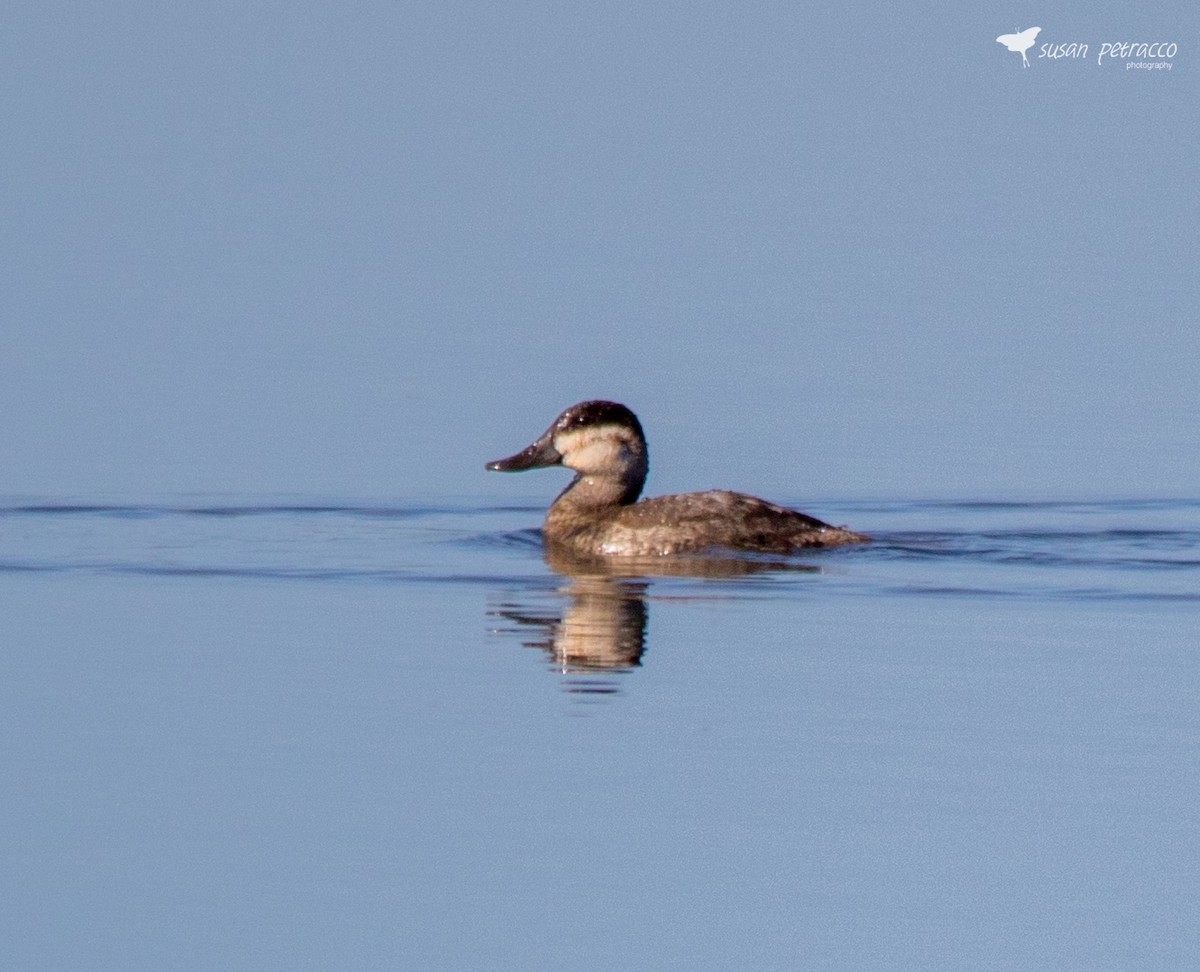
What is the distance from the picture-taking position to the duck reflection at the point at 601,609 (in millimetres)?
9711

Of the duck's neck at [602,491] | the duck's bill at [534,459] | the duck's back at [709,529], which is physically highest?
the duck's bill at [534,459]

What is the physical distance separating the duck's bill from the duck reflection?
33.3 inches

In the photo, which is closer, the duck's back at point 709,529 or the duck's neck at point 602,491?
the duck's back at point 709,529

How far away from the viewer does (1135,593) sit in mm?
11477

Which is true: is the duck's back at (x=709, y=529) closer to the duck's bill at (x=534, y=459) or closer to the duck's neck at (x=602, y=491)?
the duck's neck at (x=602, y=491)

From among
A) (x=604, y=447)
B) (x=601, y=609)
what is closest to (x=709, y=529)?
(x=604, y=447)

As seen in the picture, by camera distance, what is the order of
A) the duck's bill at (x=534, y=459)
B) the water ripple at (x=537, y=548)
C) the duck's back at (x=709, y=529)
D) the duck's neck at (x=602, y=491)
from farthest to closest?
the duck's bill at (x=534, y=459), the duck's neck at (x=602, y=491), the duck's back at (x=709, y=529), the water ripple at (x=537, y=548)

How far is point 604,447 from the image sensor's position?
44.8ft

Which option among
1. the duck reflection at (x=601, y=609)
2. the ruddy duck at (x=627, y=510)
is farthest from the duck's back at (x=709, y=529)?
the duck reflection at (x=601, y=609)

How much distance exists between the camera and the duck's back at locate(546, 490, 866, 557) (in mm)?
12695

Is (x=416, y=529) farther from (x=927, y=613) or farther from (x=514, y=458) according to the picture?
(x=927, y=613)

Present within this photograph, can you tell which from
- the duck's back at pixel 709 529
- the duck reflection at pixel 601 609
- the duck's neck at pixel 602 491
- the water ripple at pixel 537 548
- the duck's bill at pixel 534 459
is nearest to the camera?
the duck reflection at pixel 601 609

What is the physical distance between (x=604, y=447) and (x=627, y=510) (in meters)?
0.63

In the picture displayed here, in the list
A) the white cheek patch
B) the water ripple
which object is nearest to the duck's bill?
the white cheek patch
